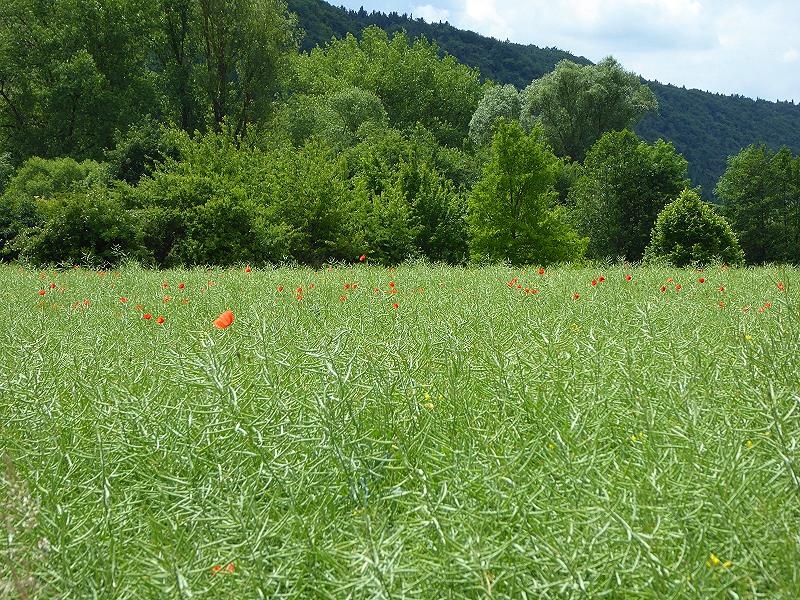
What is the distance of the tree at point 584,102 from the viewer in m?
54.1

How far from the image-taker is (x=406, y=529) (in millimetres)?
1886

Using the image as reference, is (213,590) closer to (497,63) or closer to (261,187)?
(261,187)

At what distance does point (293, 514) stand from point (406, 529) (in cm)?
32

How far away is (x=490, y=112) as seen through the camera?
52000 mm

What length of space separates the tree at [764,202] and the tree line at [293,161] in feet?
0.40

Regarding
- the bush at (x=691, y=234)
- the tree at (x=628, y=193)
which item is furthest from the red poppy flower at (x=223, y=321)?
the tree at (x=628, y=193)

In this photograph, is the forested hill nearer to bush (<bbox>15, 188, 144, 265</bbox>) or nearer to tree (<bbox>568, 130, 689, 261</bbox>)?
tree (<bbox>568, 130, 689, 261</bbox>)

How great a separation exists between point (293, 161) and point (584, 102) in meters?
39.1

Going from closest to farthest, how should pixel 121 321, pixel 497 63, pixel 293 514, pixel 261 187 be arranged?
pixel 293 514, pixel 121 321, pixel 261 187, pixel 497 63

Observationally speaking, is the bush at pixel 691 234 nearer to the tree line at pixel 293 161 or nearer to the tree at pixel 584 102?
the tree line at pixel 293 161

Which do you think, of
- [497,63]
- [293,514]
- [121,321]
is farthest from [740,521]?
[497,63]

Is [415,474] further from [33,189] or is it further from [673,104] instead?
[673,104]

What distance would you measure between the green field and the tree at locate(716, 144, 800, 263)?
4749 cm

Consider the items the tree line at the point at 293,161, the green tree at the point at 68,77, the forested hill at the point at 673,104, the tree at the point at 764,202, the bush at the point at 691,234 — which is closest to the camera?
the tree line at the point at 293,161
